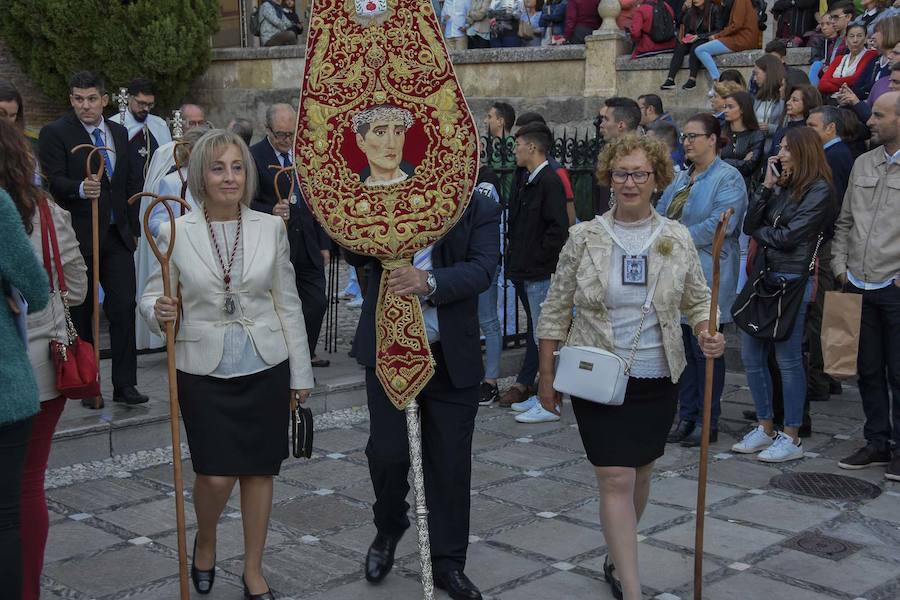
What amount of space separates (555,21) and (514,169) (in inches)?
322

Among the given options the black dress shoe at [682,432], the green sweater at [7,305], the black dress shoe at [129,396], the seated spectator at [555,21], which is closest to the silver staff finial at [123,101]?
the black dress shoe at [129,396]

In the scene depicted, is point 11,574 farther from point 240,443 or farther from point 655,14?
point 655,14

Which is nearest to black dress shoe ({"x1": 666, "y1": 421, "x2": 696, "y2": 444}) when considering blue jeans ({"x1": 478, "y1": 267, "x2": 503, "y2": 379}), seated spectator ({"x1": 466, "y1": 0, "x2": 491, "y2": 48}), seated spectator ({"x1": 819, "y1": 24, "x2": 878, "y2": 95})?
blue jeans ({"x1": 478, "y1": 267, "x2": 503, "y2": 379})

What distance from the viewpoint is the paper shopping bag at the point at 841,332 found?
635 cm

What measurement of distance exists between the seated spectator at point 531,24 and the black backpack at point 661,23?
7.92 ft

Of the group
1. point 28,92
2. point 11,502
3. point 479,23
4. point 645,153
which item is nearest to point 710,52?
point 479,23

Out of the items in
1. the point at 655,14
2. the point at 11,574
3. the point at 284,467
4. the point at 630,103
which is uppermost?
the point at 655,14

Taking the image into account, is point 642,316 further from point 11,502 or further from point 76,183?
point 76,183

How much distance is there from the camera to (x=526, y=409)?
7875 millimetres

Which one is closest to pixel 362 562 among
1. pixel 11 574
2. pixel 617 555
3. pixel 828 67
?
pixel 617 555

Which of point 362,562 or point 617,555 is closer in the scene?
point 617,555

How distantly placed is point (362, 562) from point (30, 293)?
6.98 feet

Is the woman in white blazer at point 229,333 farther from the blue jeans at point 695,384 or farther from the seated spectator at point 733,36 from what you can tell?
the seated spectator at point 733,36

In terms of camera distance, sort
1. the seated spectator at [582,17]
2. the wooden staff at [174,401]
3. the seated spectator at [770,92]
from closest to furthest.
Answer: the wooden staff at [174,401], the seated spectator at [770,92], the seated spectator at [582,17]
